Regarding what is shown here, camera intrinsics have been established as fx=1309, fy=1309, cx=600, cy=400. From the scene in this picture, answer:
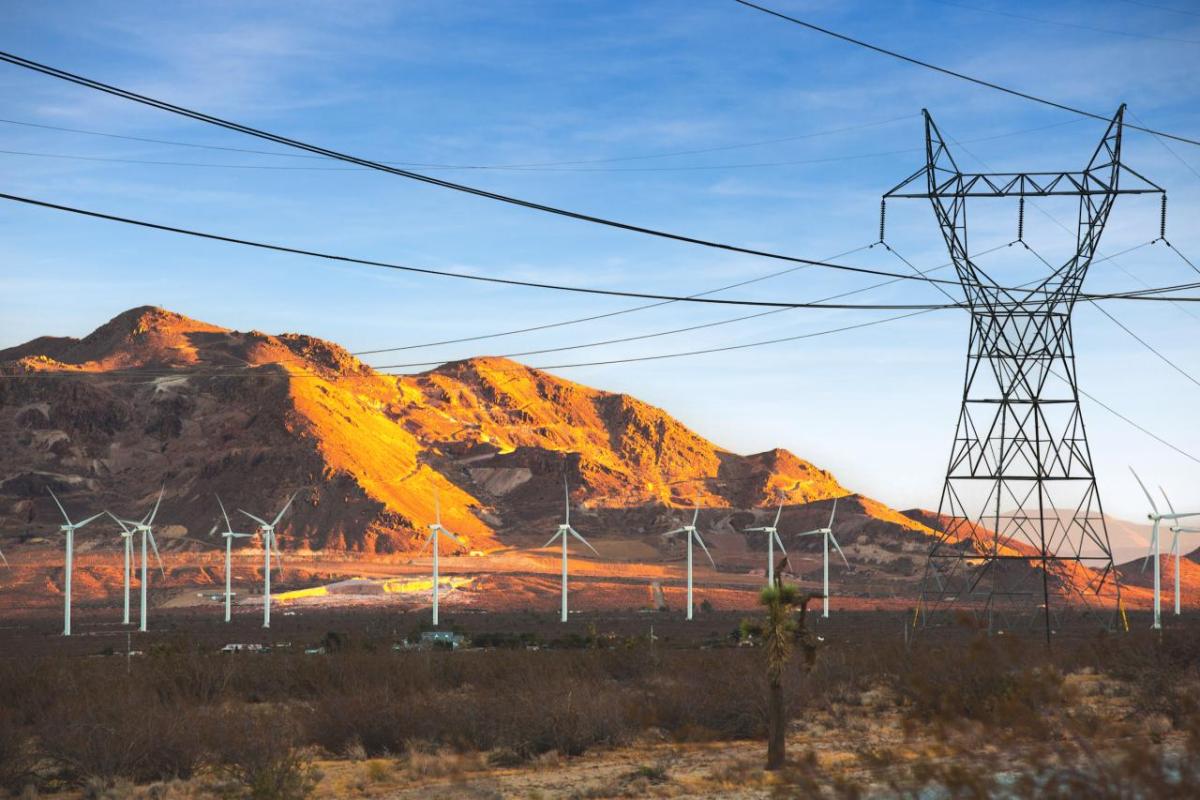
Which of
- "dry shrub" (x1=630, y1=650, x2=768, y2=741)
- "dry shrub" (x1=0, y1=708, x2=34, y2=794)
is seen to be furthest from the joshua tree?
"dry shrub" (x1=0, y1=708, x2=34, y2=794)

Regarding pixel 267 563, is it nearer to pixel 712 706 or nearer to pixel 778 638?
pixel 712 706

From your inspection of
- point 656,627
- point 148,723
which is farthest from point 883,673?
point 656,627

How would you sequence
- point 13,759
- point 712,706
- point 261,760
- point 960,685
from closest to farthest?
point 261,760 < point 13,759 < point 960,685 < point 712,706

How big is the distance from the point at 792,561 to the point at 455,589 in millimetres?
55474

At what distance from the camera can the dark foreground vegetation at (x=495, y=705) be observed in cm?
2689

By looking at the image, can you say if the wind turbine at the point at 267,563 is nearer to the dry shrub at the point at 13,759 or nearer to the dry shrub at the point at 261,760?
the dry shrub at the point at 13,759

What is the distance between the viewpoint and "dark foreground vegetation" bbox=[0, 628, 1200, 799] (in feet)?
88.2

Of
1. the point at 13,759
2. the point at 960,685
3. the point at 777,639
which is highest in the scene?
the point at 777,639

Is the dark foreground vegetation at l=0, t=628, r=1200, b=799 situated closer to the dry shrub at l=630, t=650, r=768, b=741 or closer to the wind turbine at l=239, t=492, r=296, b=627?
the dry shrub at l=630, t=650, r=768, b=741

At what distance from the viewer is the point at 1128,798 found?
1004 cm

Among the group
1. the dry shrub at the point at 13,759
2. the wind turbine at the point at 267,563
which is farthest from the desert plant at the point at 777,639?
the wind turbine at the point at 267,563

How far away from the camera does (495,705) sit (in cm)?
3412

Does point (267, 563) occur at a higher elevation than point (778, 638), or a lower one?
lower

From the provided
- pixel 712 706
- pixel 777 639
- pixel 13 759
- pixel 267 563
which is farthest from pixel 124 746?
pixel 267 563
